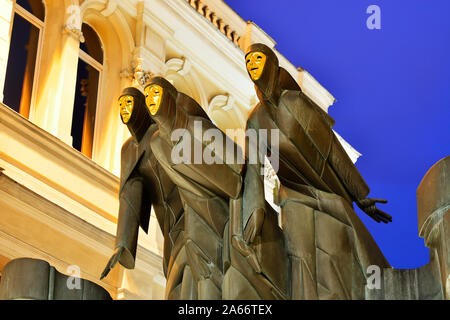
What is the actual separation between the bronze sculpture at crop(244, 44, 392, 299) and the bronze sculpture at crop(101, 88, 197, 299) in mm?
948

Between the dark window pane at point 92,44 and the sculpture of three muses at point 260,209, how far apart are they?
635 centimetres

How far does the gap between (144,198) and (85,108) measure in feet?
19.6

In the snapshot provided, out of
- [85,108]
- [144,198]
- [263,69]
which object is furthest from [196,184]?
[85,108]

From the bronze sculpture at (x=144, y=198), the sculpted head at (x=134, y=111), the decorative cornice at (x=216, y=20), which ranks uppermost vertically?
the decorative cornice at (x=216, y=20)

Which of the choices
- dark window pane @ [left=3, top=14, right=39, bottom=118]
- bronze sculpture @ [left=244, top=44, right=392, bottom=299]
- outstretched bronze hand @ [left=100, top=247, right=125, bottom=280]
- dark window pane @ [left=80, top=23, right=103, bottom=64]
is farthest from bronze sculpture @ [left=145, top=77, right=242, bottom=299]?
dark window pane @ [left=80, top=23, right=103, bottom=64]

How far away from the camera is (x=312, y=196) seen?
27.3 ft

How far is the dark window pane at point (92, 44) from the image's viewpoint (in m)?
15.1

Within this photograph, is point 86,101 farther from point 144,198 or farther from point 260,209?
point 260,209

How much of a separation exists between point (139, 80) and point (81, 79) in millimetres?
790

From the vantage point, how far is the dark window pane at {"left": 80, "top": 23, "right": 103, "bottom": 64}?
49.6ft

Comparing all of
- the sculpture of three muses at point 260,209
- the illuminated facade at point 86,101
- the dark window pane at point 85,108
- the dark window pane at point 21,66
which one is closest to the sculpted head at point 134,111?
the sculpture of three muses at point 260,209

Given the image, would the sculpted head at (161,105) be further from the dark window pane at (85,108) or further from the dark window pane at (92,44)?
the dark window pane at (92,44)

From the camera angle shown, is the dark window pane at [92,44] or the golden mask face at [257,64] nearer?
the golden mask face at [257,64]
